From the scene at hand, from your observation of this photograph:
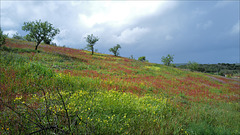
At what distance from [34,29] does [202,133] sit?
31443 millimetres

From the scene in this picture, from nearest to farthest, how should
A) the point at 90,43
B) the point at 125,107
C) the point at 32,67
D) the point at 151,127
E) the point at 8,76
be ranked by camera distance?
the point at 151,127 < the point at 125,107 < the point at 8,76 < the point at 32,67 < the point at 90,43

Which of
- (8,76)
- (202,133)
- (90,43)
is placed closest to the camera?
(202,133)

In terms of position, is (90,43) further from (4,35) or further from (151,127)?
(151,127)

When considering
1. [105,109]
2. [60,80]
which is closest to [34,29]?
[60,80]

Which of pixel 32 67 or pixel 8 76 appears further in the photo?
pixel 32 67

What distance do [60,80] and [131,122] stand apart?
5726mm

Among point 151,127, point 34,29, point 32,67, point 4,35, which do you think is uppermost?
point 34,29

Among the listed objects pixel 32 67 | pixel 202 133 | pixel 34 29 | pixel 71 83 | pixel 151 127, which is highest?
pixel 34 29

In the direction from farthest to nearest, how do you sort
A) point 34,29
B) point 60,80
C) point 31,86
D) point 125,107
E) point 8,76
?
1. point 34,29
2. point 60,80
3. point 8,76
4. point 31,86
5. point 125,107

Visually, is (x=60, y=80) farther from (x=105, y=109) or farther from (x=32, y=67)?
(x=105, y=109)

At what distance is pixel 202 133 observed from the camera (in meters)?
4.06

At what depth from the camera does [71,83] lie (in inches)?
300

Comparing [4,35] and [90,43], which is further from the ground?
[90,43]

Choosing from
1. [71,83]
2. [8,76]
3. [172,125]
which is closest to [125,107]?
[172,125]
